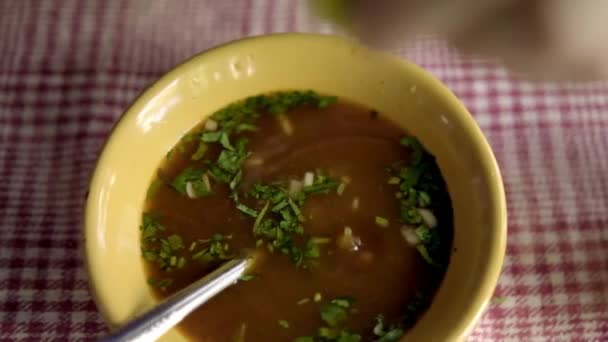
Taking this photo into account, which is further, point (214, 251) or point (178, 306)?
point (214, 251)

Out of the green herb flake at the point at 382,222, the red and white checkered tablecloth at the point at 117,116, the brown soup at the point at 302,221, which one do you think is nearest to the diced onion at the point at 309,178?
the brown soup at the point at 302,221

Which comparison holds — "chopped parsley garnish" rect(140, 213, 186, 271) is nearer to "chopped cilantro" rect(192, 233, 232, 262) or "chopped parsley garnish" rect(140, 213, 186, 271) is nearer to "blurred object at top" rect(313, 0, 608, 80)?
"chopped cilantro" rect(192, 233, 232, 262)

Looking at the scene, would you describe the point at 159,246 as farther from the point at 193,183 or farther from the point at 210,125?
the point at 210,125

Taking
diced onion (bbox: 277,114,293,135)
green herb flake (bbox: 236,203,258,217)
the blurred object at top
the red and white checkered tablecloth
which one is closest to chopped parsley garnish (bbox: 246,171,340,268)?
green herb flake (bbox: 236,203,258,217)

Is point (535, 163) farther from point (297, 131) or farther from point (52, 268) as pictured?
point (52, 268)

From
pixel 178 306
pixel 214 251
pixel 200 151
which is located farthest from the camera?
pixel 200 151

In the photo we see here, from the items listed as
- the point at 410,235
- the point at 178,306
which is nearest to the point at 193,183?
A: the point at 178,306

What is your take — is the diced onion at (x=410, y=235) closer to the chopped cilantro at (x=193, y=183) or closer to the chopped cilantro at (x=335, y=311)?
the chopped cilantro at (x=335, y=311)

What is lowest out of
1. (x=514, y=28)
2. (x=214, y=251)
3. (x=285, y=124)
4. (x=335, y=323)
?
(x=335, y=323)
